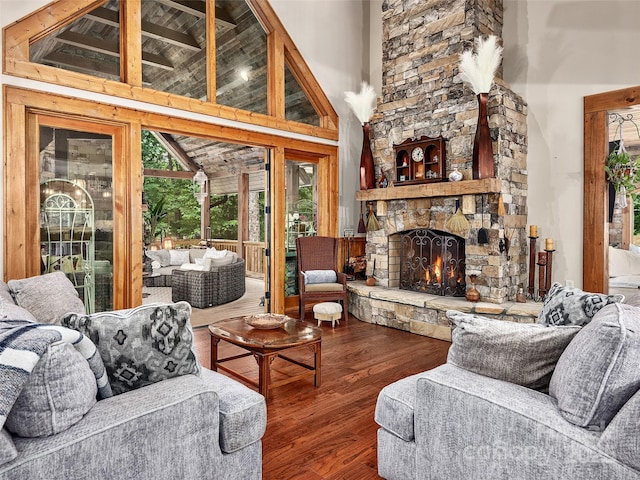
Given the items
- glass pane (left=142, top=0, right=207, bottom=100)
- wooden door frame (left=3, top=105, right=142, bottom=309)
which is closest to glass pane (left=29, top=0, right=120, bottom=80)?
glass pane (left=142, top=0, right=207, bottom=100)

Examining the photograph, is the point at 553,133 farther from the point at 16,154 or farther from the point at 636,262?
the point at 16,154

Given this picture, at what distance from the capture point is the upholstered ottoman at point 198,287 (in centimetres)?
620

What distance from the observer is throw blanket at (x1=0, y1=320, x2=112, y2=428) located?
112 centimetres

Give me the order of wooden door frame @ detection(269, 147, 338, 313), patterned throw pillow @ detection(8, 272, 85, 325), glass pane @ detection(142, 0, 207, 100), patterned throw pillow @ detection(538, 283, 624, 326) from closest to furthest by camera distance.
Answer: patterned throw pillow @ detection(538, 283, 624, 326) < patterned throw pillow @ detection(8, 272, 85, 325) < glass pane @ detection(142, 0, 207, 100) < wooden door frame @ detection(269, 147, 338, 313)

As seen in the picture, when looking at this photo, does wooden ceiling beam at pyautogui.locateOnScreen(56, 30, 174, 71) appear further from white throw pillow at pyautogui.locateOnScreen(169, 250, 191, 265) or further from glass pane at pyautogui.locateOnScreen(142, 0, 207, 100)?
white throw pillow at pyautogui.locateOnScreen(169, 250, 191, 265)

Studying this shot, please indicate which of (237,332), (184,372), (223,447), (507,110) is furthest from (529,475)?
(507,110)

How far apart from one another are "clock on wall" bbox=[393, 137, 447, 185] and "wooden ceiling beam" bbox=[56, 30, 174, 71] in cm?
299

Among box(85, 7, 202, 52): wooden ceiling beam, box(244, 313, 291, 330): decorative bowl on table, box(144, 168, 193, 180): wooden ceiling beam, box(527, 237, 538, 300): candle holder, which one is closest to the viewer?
box(244, 313, 291, 330): decorative bowl on table

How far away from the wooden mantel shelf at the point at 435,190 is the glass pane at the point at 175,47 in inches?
97.2

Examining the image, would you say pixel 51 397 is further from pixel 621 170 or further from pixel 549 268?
pixel 621 170

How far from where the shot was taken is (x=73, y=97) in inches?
155

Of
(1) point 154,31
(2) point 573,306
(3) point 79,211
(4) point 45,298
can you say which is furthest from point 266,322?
(1) point 154,31

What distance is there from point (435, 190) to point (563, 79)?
186cm

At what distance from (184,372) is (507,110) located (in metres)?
4.37
